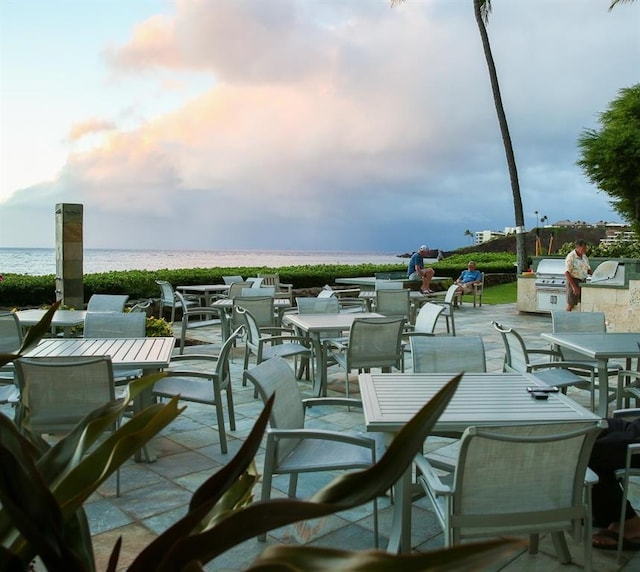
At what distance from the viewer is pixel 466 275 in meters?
13.9

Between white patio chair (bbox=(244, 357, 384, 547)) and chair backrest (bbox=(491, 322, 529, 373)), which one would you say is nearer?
white patio chair (bbox=(244, 357, 384, 547))

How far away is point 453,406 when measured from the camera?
2730 millimetres

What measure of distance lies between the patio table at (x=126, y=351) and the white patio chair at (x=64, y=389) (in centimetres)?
30

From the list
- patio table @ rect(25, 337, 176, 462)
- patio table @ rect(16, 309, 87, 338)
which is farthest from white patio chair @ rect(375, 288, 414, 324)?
patio table @ rect(25, 337, 176, 462)

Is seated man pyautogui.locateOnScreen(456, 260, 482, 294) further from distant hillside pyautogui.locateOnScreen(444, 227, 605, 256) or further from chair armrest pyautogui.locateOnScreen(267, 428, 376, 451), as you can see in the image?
distant hillside pyautogui.locateOnScreen(444, 227, 605, 256)

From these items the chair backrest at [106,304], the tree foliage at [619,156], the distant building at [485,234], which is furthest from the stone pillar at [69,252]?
the distant building at [485,234]

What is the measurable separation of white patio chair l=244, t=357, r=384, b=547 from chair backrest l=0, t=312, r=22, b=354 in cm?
293

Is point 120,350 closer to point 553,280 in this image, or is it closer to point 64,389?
point 64,389

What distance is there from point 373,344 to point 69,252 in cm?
459

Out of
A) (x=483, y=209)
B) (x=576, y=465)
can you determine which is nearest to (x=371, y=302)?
(x=576, y=465)

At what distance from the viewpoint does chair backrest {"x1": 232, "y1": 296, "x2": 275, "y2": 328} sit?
260 inches

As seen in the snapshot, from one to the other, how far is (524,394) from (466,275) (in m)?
11.2

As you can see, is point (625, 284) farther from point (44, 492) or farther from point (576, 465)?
point (44, 492)

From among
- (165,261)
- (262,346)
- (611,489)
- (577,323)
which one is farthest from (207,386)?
(165,261)
